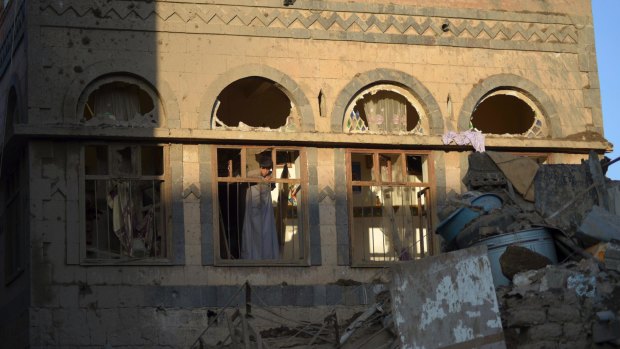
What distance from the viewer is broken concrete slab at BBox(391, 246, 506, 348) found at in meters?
17.4

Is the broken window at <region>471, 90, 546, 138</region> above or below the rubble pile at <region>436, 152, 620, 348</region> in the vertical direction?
above

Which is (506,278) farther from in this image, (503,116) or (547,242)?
(503,116)

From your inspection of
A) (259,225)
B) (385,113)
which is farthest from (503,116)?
(259,225)

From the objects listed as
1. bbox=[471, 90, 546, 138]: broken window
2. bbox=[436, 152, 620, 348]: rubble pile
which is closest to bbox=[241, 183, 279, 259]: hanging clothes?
bbox=[436, 152, 620, 348]: rubble pile

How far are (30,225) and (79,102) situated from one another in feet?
7.74

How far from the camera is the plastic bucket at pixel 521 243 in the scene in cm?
1923

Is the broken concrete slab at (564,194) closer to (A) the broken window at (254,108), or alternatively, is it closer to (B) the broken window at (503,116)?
(B) the broken window at (503,116)

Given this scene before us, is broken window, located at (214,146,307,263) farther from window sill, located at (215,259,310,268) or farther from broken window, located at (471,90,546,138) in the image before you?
broken window, located at (471,90,546,138)

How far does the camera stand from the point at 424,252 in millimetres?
24906

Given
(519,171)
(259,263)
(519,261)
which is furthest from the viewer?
(259,263)

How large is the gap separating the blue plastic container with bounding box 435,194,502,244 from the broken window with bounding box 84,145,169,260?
215 inches

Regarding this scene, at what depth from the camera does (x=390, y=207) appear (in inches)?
981

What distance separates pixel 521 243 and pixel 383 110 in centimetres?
664

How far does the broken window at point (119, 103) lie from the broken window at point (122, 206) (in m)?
0.49
